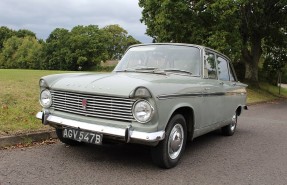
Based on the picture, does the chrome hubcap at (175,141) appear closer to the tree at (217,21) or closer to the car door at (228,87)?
the car door at (228,87)

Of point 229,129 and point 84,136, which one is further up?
point 84,136

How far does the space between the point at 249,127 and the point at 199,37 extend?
1253cm

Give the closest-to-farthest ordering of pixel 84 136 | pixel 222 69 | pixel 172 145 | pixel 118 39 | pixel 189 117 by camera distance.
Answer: pixel 84 136 → pixel 172 145 → pixel 189 117 → pixel 222 69 → pixel 118 39

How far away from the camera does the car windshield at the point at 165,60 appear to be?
589 cm

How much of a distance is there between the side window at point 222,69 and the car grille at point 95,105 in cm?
285

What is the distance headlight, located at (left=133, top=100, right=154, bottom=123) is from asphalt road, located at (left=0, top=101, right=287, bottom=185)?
31.1 inches

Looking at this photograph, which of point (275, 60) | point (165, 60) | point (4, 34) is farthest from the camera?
point (4, 34)

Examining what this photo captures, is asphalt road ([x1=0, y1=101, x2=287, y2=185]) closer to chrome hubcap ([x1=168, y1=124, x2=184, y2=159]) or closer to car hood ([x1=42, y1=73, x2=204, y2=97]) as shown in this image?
chrome hubcap ([x1=168, y1=124, x2=184, y2=159])

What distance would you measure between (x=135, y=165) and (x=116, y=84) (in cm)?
127

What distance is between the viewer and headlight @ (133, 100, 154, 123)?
4434 millimetres

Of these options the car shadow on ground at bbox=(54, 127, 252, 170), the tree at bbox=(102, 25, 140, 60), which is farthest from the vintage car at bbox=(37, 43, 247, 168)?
the tree at bbox=(102, 25, 140, 60)

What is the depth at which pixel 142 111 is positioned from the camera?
4.46 metres

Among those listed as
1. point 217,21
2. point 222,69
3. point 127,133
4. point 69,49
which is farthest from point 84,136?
point 69,49

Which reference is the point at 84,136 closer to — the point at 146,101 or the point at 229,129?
the point at 146,101
